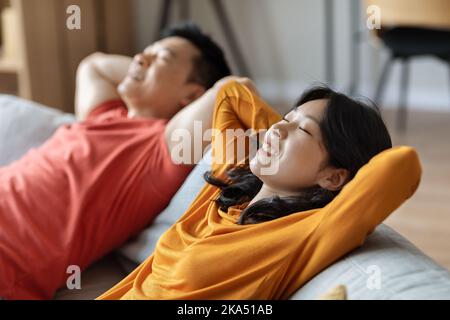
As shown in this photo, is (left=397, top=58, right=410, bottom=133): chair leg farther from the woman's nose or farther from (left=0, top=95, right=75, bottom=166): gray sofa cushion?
the woman's nose

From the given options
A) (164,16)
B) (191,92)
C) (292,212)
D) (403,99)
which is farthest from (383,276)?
(164,16)

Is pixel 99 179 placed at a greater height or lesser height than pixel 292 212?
lesser

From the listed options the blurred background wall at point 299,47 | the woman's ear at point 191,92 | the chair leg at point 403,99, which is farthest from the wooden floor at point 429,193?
the woman's ear at point 191,92

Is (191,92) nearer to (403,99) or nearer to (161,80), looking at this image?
(161,80)

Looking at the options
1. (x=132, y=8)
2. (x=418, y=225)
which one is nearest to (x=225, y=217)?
(x=418, y=225)

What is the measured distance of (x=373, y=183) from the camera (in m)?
1.06

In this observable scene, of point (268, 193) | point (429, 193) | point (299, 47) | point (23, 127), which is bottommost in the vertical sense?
point (429, 193)

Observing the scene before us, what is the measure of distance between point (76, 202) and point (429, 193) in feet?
5.74

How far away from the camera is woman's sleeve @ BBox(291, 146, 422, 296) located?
3.44 ft

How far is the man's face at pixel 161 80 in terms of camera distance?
1985mm

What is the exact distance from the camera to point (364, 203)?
1061 millimetres

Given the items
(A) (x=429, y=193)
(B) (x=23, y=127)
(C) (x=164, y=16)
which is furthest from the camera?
(C) (x=164, y=16)

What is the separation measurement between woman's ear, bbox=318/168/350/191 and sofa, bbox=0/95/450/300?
4.0 inches
